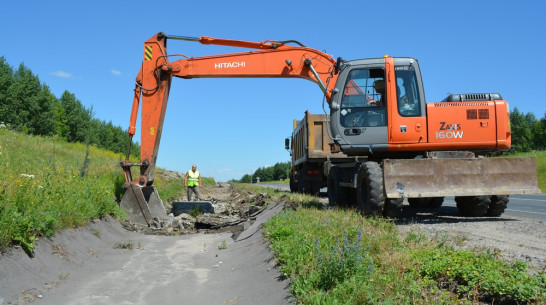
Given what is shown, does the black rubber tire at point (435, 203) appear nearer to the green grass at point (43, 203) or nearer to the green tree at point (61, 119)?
the green grass at point (43, 203)

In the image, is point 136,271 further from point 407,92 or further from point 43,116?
point 43,116

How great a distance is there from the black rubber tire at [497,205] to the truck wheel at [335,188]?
11.9ft

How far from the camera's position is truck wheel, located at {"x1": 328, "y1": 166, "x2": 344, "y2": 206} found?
40.7ft

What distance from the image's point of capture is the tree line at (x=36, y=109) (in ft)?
196

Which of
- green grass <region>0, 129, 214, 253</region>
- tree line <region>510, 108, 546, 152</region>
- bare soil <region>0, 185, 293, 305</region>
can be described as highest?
tree line <region>510, 108, 546, 152</region>

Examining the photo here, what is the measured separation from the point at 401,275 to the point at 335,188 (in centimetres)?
801

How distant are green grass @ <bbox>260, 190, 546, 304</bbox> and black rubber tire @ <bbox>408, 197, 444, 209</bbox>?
7.06m

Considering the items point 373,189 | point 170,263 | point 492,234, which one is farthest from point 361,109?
point 170,263

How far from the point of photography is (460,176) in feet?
30.3

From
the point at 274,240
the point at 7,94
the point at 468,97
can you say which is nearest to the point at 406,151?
the point at 468,97

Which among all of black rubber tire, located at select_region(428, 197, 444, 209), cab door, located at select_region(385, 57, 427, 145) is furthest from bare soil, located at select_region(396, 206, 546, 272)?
black rubber tire, located at select_region(428, 197, 444, 209)

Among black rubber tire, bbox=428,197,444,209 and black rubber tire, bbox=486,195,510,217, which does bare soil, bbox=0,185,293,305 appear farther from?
black rubber tire, bbox=428,197,444,209

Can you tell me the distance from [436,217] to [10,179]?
8.76 m

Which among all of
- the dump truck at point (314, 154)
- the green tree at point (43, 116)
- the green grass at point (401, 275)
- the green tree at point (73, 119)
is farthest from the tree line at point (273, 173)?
the green grass at point (401, 275)
